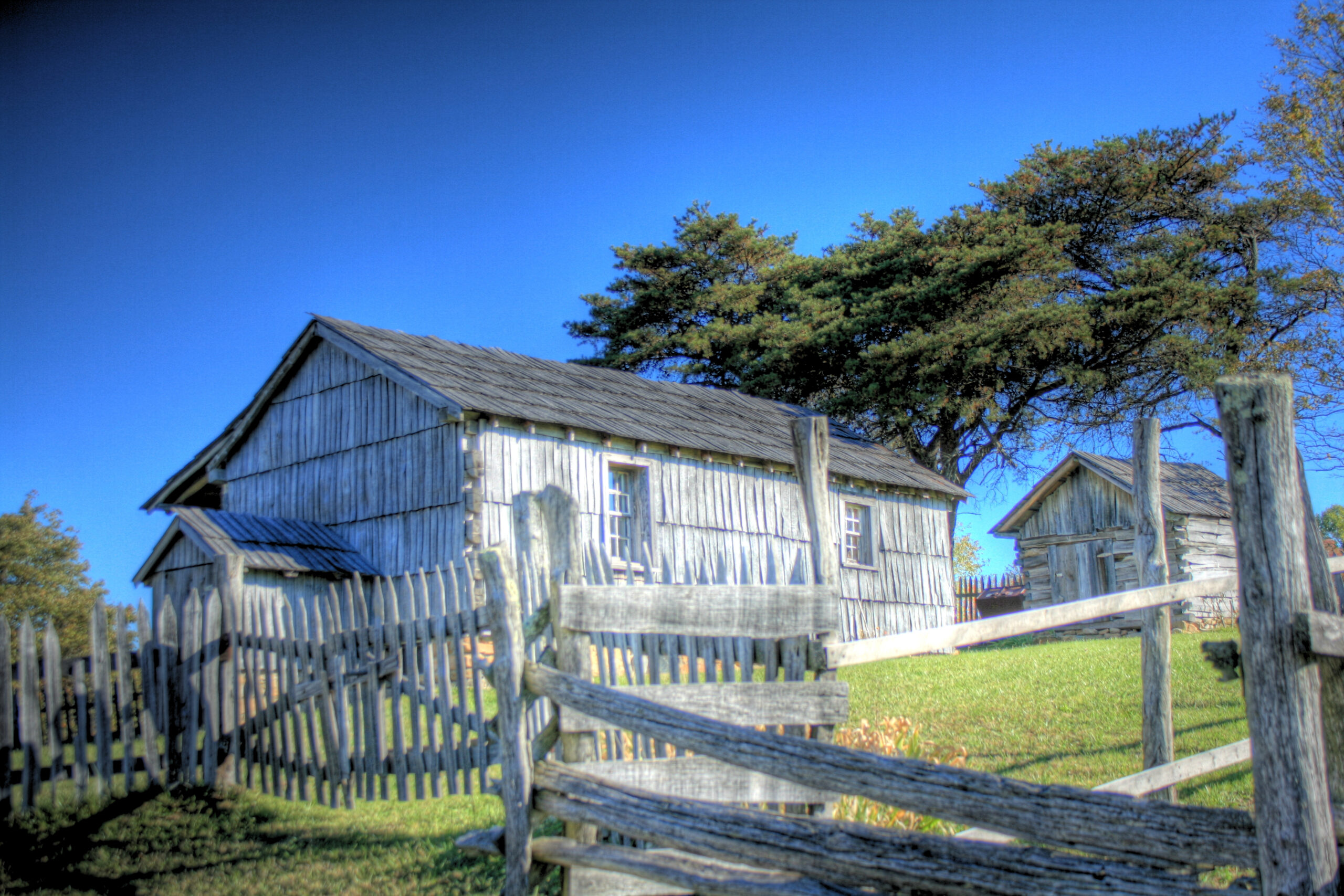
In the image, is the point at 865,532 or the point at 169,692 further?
the point at 865,532

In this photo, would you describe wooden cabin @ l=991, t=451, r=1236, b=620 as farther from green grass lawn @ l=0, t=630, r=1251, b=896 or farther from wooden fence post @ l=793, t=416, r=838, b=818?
wooden fence post @ l=793, t=416, r=838, b=818

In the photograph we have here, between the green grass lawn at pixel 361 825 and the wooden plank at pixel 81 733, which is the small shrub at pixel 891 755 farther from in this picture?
the wooden plank at pixel 81 733

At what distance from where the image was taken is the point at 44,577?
97.8 ft

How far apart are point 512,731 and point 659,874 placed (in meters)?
0.96

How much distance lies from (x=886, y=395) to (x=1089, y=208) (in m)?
10.4

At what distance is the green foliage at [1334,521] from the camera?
142 ft

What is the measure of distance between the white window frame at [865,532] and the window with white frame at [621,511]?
5258 mm

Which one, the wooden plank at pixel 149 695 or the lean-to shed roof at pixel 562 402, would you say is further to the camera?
the lean-to shed roof at pixel 562 402

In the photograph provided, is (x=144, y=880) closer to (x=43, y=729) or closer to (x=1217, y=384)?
(x=43, y=729)

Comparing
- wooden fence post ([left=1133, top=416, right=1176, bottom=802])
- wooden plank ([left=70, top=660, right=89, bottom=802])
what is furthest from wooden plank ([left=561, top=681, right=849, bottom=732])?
wooden plank ([left=70, top=660, right=89, bottom=802])

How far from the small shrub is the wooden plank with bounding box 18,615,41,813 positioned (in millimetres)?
6397

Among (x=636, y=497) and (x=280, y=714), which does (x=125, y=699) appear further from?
(x=636, y=497)

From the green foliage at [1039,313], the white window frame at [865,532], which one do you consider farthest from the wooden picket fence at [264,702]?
the green foliage at [1039,313]

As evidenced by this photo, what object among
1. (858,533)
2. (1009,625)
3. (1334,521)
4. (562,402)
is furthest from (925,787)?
(1334,521)
